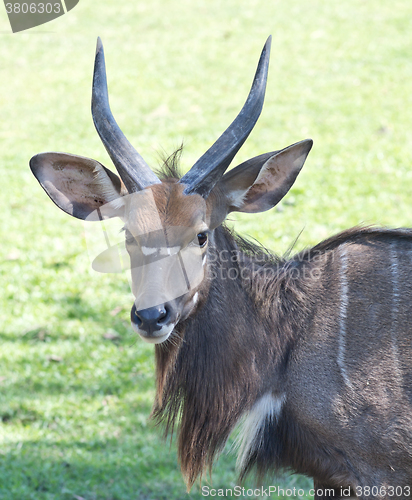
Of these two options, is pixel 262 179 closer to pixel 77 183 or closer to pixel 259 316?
pixel 259 316

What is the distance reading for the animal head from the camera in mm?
3010

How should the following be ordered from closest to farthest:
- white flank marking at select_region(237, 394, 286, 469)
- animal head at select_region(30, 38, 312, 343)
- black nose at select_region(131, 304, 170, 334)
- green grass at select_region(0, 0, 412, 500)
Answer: black nose at select_region(131, 304, 170, 334), animal head at select_region(30, 38, 312, 343), white flank marking at select_region(237, 394, 286, 469), green grass at select_region(0, 0, 412, 500)

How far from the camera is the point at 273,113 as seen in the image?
→ 10.7 meters

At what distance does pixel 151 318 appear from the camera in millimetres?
2822

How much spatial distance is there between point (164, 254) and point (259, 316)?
2.64 ft

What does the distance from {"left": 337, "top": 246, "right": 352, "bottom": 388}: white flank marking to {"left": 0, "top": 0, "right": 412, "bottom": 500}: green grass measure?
129 cm

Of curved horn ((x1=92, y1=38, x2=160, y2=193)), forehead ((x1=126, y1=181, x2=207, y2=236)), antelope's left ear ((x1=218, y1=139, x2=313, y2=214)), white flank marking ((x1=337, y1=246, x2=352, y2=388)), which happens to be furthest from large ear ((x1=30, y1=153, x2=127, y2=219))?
white flank marking ((x1=337, y1=246, x2=352, y2=388))

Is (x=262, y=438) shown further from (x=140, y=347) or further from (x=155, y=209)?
(x=140, y=347)

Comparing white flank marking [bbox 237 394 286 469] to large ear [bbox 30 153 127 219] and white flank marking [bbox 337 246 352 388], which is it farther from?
large ear [bbox 30 153 127 219]

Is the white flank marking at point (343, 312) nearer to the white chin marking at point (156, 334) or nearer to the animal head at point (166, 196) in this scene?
the animal head at point (166, 196)

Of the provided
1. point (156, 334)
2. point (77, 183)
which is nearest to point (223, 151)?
point (77, 183)

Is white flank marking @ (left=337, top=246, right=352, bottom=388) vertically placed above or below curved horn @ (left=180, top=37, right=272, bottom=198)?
below

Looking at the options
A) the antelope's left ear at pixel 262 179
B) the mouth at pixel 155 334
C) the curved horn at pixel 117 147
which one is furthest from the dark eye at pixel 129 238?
the antelope's left ear at pixel 262 179

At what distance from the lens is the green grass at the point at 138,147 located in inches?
191
